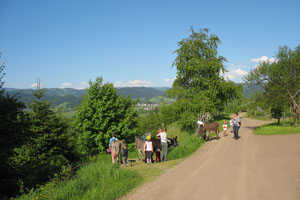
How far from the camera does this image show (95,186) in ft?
26.2

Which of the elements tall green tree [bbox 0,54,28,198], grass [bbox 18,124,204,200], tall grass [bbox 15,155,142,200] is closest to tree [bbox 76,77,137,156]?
tall green tree [bbox 0,54,28,198]

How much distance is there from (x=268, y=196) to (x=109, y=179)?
5499mm

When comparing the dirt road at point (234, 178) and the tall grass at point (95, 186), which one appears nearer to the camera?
the dirt road at point (234, 178)

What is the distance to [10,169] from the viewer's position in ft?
42.6

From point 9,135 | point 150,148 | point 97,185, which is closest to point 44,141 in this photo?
point 9,135

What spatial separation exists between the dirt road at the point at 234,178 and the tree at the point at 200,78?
8560 millimetres

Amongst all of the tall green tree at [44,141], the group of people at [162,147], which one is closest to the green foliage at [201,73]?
the group of people at [162,147]

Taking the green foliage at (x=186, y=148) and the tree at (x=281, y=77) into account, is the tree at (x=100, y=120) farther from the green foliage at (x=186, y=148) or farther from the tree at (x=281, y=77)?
the tree at (x=281, y=77)

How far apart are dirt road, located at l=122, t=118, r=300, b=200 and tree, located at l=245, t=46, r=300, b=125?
10402mm

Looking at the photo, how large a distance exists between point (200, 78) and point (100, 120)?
13487 millimetres

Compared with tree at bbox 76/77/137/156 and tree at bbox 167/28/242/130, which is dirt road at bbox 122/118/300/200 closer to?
tree at bbox 167/28/242/130

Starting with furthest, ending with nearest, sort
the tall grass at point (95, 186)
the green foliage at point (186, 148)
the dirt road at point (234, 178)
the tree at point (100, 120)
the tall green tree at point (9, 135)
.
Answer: the tree at point (100, 120)
the green foliage at point (186, 148)
the tall green tree at point (9, 135)
the tall grass at point (95, 186)
the dirt road at point (234, 178)

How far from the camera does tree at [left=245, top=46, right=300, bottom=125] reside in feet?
68.1

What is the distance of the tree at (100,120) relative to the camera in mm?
26734
